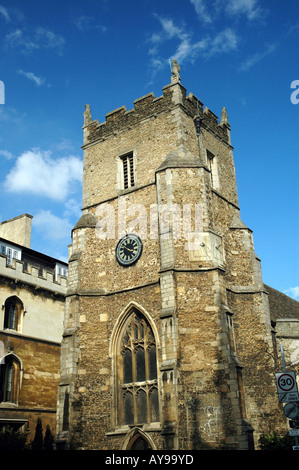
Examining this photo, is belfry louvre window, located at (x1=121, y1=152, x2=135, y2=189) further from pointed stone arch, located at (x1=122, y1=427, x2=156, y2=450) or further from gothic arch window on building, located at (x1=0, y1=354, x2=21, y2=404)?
pointed stone arch, located at (x1=122, y1=427, x2=156, y2=450)

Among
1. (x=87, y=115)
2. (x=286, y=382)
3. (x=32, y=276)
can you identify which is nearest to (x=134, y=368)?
(x=286, y=382)

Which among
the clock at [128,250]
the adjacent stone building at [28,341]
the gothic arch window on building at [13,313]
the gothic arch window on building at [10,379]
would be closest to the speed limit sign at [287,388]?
the clock at [128,250]

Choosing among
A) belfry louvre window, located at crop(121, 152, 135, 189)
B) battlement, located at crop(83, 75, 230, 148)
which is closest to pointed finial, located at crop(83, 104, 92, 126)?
battlement, located at crop(83, 75, 230, 148)

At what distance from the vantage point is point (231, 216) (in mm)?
22453

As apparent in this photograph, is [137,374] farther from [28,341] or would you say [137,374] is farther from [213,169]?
[213,169]

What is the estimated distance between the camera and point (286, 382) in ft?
33.9

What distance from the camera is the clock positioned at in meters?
20.1

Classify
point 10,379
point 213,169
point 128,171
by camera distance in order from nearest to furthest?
1. point 128,171
2. point 10,379
3. point 213,169

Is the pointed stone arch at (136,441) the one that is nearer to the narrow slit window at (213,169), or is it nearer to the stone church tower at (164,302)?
the stone church tower at (164,302)

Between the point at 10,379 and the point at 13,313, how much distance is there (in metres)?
3.24

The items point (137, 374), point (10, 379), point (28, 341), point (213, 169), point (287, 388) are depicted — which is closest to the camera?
point (287, 388)

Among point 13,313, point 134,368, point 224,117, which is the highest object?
point 224,117

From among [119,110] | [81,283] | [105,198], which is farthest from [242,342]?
[119,110]
